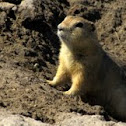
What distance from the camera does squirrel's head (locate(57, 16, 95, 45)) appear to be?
24.6ft

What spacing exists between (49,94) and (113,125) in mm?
1541

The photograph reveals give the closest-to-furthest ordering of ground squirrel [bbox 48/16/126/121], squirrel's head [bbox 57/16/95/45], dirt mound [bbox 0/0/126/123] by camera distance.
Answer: dirt mound [bbox 0/0/126/123], squirrel's head [bbox 57/16/95/45], ground squirrel [bbox 48/16/126/121]

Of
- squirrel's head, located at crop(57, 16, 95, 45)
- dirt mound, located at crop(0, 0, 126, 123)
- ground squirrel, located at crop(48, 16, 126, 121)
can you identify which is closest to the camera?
dirt mound, located at crop(0, 0, 126, 123)

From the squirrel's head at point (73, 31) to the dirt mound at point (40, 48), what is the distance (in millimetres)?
943

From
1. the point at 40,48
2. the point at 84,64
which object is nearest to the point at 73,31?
the point at 84,64

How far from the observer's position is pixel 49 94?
22.8ft

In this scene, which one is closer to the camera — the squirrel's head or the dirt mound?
the dirt mound

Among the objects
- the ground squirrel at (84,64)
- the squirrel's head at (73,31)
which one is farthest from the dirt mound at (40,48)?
the squirrel's head at (73,31)

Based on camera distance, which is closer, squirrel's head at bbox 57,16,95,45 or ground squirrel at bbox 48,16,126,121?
squirrel's head at bbox 57,16,95,45

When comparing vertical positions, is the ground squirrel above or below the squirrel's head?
below

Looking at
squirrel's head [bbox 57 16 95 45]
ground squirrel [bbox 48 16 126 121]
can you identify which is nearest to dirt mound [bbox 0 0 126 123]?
ground squirrel [bbox 48 16 126 121]

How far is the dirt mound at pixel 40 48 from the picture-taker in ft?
21.1

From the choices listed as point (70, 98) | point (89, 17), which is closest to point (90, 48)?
point (70, 98)

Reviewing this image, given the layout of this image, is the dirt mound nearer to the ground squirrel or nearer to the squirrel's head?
the ground squirrel
